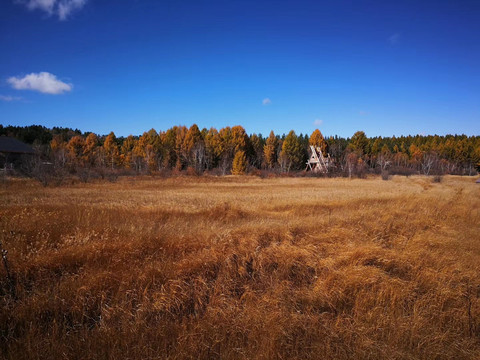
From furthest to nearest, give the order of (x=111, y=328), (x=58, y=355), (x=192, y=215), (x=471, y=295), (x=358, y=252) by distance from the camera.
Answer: (x=192, y=215)
(x=358, y=252)
(x=471, y=295)
(x=111, y=328)
(x=58, y=355)

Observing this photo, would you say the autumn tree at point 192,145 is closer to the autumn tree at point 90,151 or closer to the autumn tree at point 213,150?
the autumn tree at point 213,150

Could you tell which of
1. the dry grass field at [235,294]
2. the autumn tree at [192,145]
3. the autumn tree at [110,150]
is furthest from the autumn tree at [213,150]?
the dry grass field at [235,294]

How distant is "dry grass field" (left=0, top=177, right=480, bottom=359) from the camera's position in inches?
122

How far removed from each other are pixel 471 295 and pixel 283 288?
347 cm

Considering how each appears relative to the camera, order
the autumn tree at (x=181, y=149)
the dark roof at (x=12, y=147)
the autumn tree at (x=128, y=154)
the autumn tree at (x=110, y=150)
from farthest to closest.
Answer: the autumn tree at (x=128, y=154)
the autumn tree at (x=110, y=150)
the autumn tree at (x=181, y=149)
the dark roof at (x=12, y=147)

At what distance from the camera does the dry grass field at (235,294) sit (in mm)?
3107

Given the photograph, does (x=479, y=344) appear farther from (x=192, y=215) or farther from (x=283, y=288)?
(x=192, y=215)

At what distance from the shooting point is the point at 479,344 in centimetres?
341

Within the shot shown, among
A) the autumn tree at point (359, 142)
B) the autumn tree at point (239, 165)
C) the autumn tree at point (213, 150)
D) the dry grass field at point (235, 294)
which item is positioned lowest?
the dry grass field at point (235, 294)

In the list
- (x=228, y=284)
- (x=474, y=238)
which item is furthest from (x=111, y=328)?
(x=474, y=238)

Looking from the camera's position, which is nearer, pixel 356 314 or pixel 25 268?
pixel 356 314

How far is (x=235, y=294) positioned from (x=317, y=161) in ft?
206

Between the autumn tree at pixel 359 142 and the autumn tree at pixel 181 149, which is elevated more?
the autumn tree at pixel 359 142

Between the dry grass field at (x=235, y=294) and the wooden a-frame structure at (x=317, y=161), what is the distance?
175 ft
